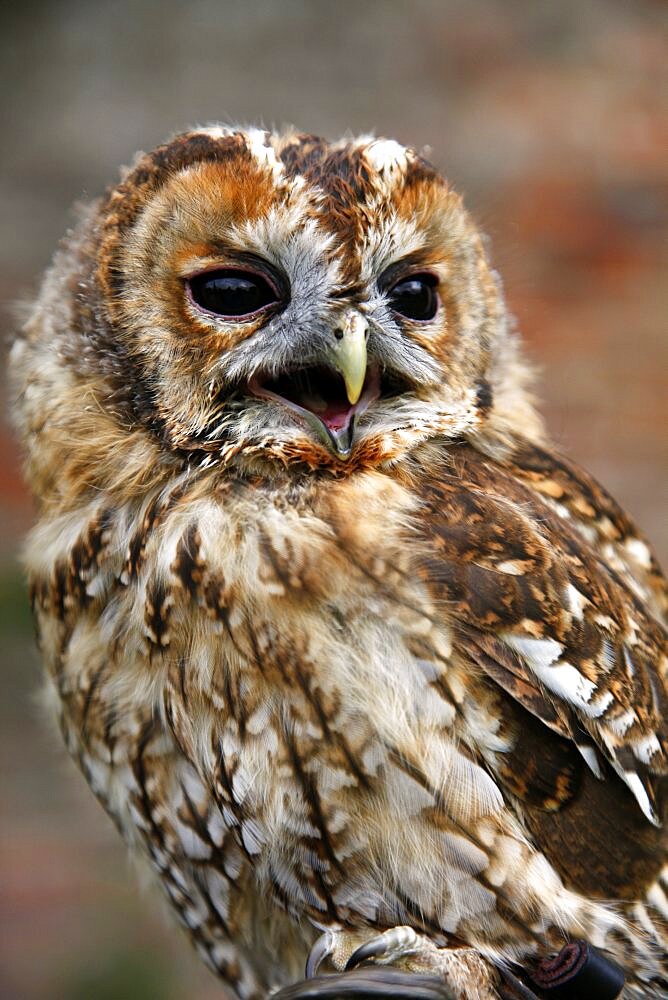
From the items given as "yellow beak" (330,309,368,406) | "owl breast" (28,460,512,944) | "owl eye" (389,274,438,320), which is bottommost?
"owl breast" (28,460,512,944)

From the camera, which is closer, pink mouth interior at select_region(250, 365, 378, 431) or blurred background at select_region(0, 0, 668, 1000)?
pink mouth interior at select_region(250, 365, 378, 431)

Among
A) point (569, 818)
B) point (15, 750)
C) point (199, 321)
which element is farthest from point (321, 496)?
point (15, 750)

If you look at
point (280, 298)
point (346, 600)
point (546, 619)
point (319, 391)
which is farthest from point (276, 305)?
point (546, 619)

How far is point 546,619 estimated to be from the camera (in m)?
1.26

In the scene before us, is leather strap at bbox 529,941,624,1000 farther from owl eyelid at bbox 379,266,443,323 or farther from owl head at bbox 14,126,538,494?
owl eyelid at bbox 379,266,443,323

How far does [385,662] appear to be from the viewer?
3.93 ft

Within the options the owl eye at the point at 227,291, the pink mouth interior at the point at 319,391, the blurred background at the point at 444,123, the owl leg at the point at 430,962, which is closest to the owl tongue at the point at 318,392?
the pink mouth interior at the point at 319,391

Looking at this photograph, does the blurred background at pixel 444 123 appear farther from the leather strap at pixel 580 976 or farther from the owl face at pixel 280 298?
the leather strap at pixel 580 976

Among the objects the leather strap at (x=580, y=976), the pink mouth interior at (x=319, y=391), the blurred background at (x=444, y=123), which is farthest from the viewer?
the blurred background at (x=444, y=123)

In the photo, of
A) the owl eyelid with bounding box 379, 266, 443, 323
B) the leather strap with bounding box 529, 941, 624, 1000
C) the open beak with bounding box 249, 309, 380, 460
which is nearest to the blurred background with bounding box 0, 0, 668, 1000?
the owl eyelid with bounding box 379, 266, 443, 323

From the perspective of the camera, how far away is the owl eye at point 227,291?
1.22 m

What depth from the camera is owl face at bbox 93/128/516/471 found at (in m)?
1.21

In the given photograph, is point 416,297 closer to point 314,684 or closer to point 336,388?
point 336,388

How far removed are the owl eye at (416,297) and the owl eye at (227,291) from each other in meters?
0.16
